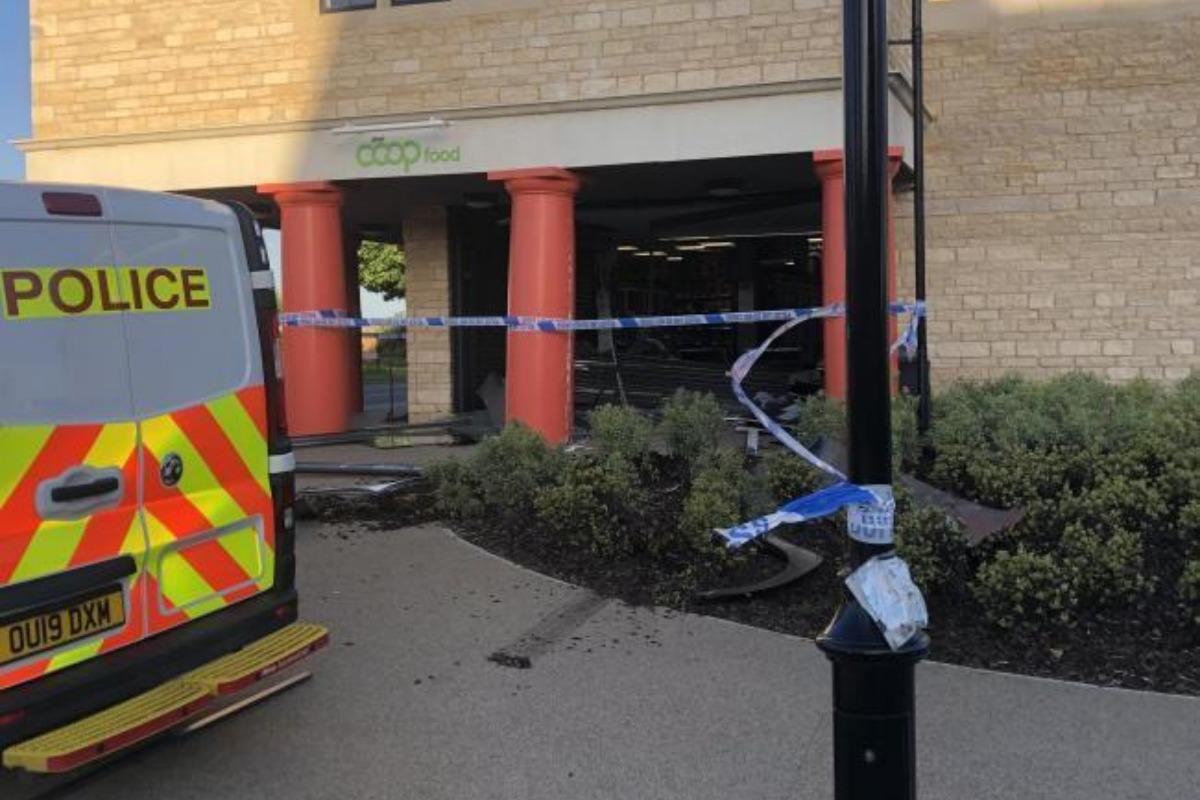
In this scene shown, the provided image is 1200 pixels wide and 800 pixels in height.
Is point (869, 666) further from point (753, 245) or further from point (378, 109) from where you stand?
point (753, 245)

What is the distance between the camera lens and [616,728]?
441 centimetres

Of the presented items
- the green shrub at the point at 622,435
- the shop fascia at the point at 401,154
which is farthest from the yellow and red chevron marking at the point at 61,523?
the shop fascia at the point at 401,154

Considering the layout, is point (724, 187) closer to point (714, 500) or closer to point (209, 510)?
point (714, 500)

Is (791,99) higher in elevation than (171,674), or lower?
higher

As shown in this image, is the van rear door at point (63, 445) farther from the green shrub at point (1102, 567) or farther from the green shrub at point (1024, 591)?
the green shrub at point (1102, 567)

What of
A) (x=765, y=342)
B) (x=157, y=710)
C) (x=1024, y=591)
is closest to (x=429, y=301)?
(x=765, y=342)

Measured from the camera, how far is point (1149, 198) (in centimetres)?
1262

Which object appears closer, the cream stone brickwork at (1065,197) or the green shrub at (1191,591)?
the green shrub at (1191,591)

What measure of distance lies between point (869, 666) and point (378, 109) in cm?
1097

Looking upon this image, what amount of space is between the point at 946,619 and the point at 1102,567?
799 mm

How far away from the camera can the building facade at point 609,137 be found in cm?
1151

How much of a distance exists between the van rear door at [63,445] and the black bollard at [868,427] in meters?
2.47

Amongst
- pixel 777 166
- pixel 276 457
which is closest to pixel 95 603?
pixel 276 457

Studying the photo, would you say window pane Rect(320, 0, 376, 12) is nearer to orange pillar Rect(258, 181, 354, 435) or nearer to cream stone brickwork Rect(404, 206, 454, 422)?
orange pillar Rect(258, 181, 354, 435)
